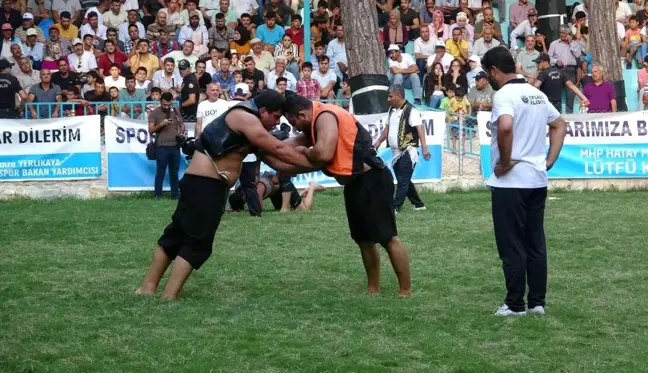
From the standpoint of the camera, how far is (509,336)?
818 centimetres

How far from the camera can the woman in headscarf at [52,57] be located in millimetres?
23031

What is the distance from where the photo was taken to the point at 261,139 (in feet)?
31.0

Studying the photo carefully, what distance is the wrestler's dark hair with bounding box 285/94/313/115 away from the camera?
9398 millimetres

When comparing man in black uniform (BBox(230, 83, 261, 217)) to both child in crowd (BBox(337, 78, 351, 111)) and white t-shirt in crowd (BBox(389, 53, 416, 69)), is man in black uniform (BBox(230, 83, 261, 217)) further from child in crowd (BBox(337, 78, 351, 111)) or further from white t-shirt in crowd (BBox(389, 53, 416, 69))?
white t-shirt in crowd (BBox(389, 53, 416, 69))

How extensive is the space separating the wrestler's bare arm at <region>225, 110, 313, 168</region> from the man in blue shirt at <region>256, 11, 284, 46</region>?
51.7 ft

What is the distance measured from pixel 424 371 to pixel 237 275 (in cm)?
419

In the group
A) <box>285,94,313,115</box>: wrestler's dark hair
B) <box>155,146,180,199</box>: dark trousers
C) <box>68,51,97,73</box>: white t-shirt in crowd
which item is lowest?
<box>155,146,180,199</box>: dark trousers

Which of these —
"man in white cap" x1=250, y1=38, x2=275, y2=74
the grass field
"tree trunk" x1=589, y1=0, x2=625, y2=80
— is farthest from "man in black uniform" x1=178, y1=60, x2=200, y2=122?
"tree trunk" x1=589, y1=0, x2=625, y2=80

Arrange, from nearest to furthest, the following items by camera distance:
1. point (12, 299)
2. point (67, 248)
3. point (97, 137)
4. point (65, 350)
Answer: point (65, 350) < point (12, 299) < point (67, 248) < point (97, 137)

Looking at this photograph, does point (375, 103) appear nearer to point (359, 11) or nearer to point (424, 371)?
point (359, 11)

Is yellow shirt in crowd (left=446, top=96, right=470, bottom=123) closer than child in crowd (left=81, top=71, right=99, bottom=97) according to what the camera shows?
Yes

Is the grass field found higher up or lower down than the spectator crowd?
lower down

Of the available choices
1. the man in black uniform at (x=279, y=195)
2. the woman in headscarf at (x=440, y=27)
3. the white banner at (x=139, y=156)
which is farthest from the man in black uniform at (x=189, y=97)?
the woman in headscarf at (x=440, y=27)

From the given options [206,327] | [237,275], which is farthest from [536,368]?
[237,275]
